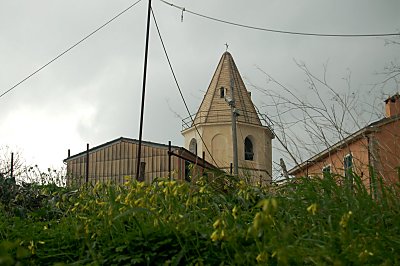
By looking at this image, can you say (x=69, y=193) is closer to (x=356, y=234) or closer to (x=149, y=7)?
(x=356, y=234)

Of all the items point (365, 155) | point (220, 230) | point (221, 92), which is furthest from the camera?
point (221, 92)

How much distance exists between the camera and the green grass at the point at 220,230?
2811mm

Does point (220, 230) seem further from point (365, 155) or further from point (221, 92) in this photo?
point (221, 92)

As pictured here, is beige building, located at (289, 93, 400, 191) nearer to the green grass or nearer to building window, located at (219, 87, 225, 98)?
the green grass

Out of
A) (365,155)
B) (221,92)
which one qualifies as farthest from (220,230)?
(221,92)

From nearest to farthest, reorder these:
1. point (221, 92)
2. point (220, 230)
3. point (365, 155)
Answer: point (220, 230), point (365, 155), point (221, 92)

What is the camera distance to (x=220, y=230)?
112 inches

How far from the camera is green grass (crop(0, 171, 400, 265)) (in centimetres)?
281

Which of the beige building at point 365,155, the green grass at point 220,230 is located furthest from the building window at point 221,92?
the green grass at point 220,230

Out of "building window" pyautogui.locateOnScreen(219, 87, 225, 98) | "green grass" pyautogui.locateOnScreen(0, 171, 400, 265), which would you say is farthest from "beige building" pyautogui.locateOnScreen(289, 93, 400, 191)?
"building window" pyautogui.locateOnScreen(219, 87, 225, 98)

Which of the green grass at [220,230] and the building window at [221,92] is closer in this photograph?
the green grass at [220,230]

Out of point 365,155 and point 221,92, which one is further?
point 221,92

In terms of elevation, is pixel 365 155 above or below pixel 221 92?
below

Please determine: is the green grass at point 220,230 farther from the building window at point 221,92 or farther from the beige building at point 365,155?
→ the building window at point 221,92
